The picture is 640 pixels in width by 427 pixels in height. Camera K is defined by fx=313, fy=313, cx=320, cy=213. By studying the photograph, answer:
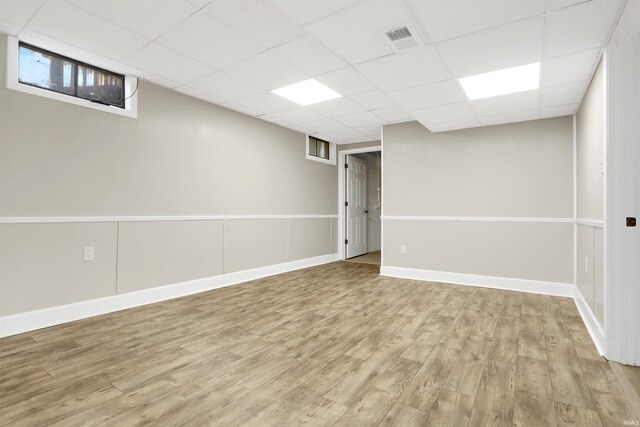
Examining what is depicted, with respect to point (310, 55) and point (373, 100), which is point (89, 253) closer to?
point (310, 55)

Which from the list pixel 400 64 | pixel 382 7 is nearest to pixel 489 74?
pixel 400 64

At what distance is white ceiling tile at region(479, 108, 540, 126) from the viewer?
3828mm

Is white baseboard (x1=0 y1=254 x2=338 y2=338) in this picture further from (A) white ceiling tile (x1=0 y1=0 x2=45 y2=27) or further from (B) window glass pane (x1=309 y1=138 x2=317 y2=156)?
(B) window glass pane (x1=309 y1=138 x2=317 y2=156)

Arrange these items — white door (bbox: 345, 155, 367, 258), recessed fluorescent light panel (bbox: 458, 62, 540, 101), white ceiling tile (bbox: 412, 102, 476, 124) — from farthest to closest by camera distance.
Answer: white door (bbox: 345, 155, 367, 258)
white ceiling tile (bbox: 412, 102, 476, 124)
recessed fluorescent light panel (bbox: 458, 62, 540, 101)

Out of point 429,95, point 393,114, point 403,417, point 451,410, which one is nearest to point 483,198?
point 393,114

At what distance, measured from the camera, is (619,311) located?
6.83ft

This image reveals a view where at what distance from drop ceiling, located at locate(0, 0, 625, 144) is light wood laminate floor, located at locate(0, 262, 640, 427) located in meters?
2.25

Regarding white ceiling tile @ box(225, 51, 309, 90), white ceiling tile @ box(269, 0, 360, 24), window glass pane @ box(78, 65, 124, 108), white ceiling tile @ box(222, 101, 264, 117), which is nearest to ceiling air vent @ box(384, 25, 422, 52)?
white ceiling tile @ box(269, 0, 360, 24)

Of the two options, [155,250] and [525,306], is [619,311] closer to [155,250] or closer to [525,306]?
[525,306]

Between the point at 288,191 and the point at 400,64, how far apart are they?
2.97 m

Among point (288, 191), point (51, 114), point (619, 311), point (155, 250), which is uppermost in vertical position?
point (51, 114)

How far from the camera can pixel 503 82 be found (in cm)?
304

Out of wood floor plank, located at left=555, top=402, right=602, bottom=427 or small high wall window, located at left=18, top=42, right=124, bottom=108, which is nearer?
wood floor plank, located at left=555, top=402, right=602, bottom=427

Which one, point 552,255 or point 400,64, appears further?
point 552,255
